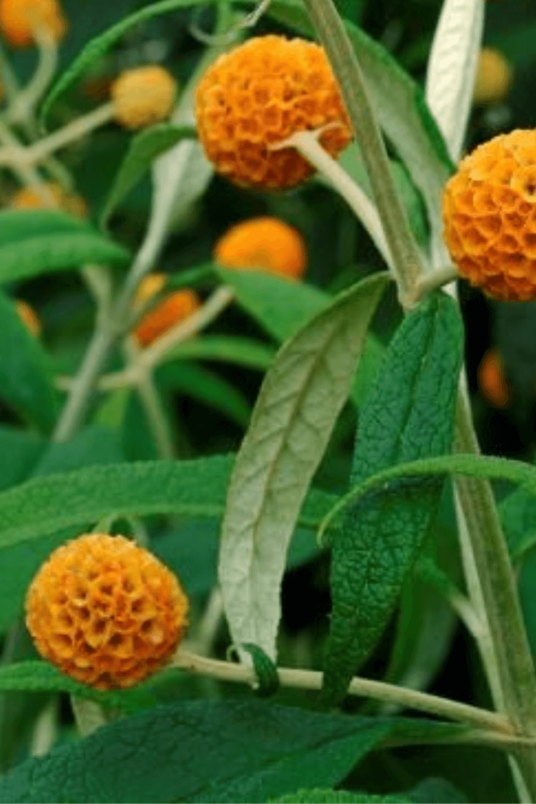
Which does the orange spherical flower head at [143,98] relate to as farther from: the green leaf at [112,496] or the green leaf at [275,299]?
the green leaf at [112,496]

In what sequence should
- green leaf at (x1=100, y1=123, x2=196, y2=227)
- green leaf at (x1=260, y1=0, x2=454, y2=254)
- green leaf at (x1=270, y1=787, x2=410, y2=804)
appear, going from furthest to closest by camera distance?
1. green leaf at (x1=100, y1=123, x2=196, y2=227)
2. green leaf at (x1=260, y1=0, x2=454, y2=254)
3. green leaf at (x1=270, y1=787, x2=410, y2=804)

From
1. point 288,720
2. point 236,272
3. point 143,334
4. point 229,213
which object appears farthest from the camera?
point 229,213

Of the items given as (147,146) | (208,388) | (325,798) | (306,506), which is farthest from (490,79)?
(325,798)

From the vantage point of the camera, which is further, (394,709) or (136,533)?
(394,709)

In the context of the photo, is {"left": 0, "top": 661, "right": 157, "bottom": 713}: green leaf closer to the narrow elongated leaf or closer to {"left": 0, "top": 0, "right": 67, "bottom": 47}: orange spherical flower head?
the narrow elongated leaf

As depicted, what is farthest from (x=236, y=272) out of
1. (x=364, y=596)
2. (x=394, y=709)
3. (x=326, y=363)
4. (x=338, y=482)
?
(x=364, y=596)

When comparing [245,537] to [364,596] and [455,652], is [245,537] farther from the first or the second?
[455,652]

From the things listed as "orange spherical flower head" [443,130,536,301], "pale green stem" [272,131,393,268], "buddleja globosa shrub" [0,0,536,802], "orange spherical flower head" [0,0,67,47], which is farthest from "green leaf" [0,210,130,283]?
"orange spherical flower head" [443,130,536,301]
